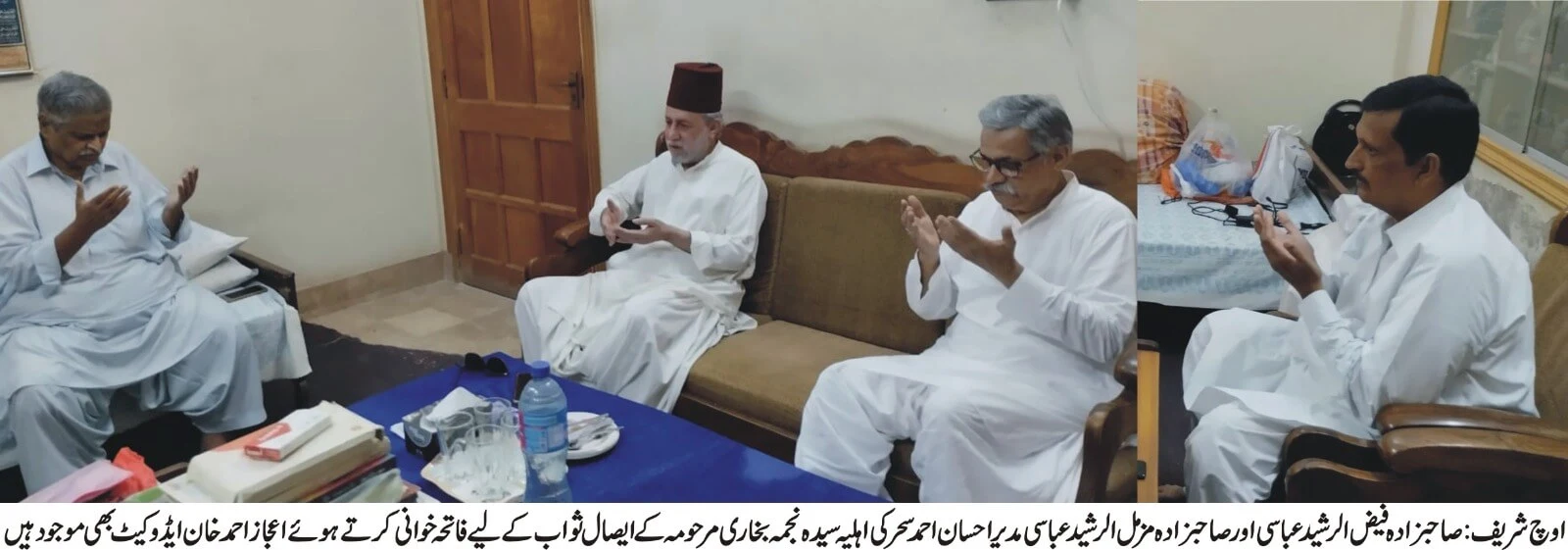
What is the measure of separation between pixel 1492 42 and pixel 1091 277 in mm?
Answer: 602

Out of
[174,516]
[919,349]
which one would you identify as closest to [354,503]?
[174,516]

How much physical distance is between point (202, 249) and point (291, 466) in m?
1.37

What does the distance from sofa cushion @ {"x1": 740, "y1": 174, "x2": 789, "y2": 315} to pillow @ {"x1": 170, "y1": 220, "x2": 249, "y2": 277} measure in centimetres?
125

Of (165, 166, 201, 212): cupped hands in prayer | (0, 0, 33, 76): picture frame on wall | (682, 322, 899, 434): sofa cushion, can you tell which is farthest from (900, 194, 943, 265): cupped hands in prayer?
(0, 0, 33, 76): picture frame on wall

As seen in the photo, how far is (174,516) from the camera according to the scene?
43.0 inches

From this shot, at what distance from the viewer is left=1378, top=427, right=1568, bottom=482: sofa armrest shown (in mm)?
664

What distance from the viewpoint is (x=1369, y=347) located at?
0.76m

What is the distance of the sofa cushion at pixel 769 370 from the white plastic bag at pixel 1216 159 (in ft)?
3.38

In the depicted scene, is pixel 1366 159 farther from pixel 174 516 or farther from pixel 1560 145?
pixel 174 516

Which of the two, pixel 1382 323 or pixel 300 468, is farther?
pixel 300 468

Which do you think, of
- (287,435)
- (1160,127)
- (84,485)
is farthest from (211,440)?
(1160,127)

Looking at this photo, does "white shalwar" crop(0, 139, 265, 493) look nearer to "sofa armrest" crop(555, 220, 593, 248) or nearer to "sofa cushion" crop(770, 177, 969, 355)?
"sofa armrest" crop(555, 220, 593, 248)

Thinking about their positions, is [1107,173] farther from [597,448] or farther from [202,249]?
[202,249]

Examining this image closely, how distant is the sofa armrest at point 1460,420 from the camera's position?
68 cm
